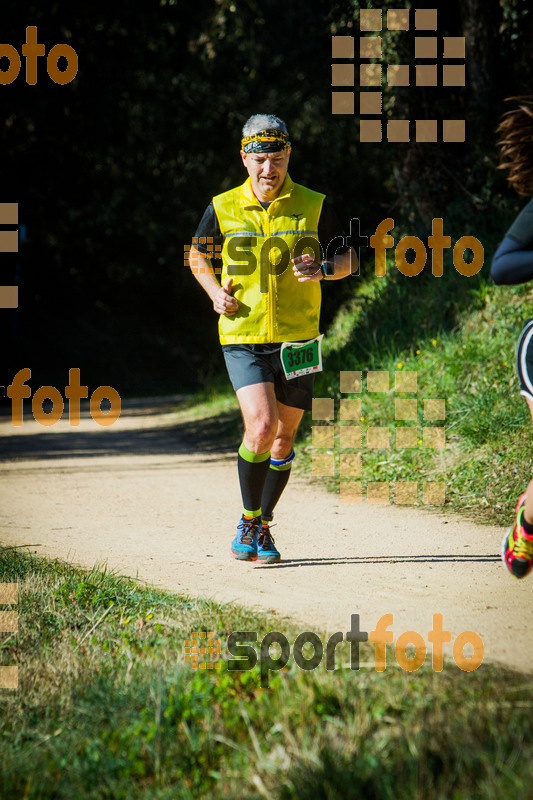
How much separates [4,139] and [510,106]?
37.0 ft

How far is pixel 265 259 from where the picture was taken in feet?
15.9

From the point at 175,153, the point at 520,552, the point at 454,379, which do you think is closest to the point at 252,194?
the point at 520,552

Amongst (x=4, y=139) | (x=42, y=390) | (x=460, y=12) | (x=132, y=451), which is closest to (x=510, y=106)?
(x=460, y=12)

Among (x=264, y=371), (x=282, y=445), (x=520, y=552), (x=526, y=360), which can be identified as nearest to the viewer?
(x=526, y=360)

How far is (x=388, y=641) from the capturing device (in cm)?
342

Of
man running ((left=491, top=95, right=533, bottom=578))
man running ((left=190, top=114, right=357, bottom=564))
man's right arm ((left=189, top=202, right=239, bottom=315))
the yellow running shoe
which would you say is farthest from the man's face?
the yellow running shoe

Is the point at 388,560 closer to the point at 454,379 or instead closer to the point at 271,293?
the point at 271,293

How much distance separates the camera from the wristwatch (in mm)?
4855

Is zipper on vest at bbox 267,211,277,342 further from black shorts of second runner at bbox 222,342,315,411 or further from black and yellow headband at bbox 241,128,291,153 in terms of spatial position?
black and yellow headband at bbox 241,128,291,153

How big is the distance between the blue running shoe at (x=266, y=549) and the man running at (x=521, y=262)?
1651 mm

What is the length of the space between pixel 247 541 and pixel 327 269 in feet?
5.25
